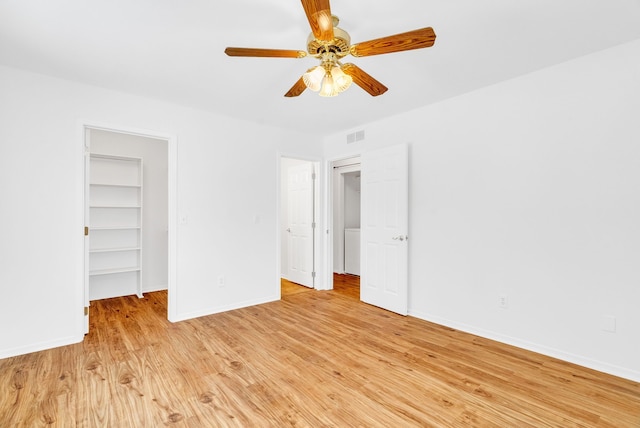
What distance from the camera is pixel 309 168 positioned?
4.96m

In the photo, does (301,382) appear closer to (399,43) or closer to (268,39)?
(399,43)

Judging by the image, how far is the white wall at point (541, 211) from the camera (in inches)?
91.4

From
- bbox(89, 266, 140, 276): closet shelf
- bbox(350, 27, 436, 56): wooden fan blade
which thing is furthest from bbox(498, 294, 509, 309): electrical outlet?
bbox(89, 266, 140, 276): closet shelf

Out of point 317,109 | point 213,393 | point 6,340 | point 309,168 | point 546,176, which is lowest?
point 213,393

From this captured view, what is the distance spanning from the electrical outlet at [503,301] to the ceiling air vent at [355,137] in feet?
8.54

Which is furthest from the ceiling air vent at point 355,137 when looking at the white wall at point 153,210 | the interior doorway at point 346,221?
the white wall at point 153,210

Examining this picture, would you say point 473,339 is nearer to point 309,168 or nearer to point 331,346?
point 331,346

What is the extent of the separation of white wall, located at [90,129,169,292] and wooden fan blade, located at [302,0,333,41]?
13.4 ft

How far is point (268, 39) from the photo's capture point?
219cm

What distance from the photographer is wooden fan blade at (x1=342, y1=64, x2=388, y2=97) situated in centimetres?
198

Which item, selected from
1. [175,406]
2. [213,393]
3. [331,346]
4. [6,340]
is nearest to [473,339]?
[331,346]

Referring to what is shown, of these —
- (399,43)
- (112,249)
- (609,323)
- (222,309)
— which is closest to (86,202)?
(112,249)

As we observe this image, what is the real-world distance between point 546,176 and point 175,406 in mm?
3426

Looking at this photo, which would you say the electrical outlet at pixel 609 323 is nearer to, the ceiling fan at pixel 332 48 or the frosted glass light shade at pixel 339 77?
the ceiling fan at pixel 332 48
